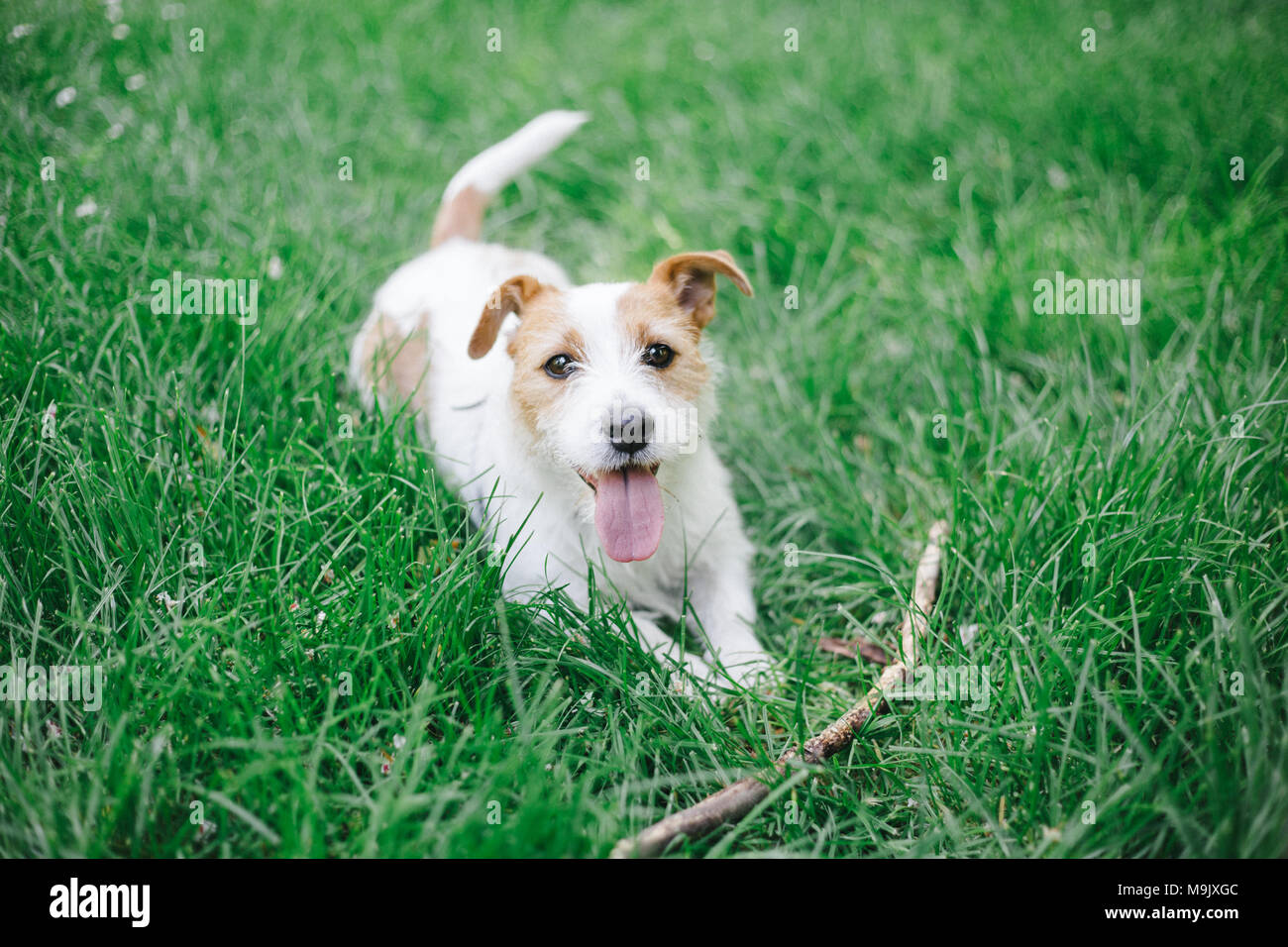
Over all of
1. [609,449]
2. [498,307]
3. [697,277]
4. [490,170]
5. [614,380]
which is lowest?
[609,449]

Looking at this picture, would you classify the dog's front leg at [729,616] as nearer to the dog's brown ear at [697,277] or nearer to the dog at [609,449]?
the dog at [609,449]

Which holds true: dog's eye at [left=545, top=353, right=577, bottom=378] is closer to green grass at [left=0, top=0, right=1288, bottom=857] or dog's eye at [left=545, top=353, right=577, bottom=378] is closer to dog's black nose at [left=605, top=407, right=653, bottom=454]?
dog's black nose at [left=605, top=407, right=653, bottom=454]

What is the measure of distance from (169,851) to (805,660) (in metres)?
1.76

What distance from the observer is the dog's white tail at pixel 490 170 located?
147 inches

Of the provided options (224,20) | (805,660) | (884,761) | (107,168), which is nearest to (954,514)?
(805,660)

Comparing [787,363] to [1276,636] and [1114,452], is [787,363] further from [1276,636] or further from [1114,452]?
[1276,636]

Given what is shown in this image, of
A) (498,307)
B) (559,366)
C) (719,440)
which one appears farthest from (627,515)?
(719,440)

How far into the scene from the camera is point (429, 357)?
3.09 metres

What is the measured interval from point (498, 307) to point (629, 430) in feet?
2.28

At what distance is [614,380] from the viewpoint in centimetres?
243

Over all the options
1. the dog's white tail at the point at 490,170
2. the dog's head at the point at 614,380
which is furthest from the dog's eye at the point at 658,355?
the dog's white tail at the point at 490,170

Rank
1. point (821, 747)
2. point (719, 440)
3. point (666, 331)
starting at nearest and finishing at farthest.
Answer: point (821, 747) → point (666, 331) → point (719, 440)

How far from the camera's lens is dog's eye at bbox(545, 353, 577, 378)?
251cm

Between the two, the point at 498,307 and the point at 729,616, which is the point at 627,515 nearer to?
the point at 729,616
